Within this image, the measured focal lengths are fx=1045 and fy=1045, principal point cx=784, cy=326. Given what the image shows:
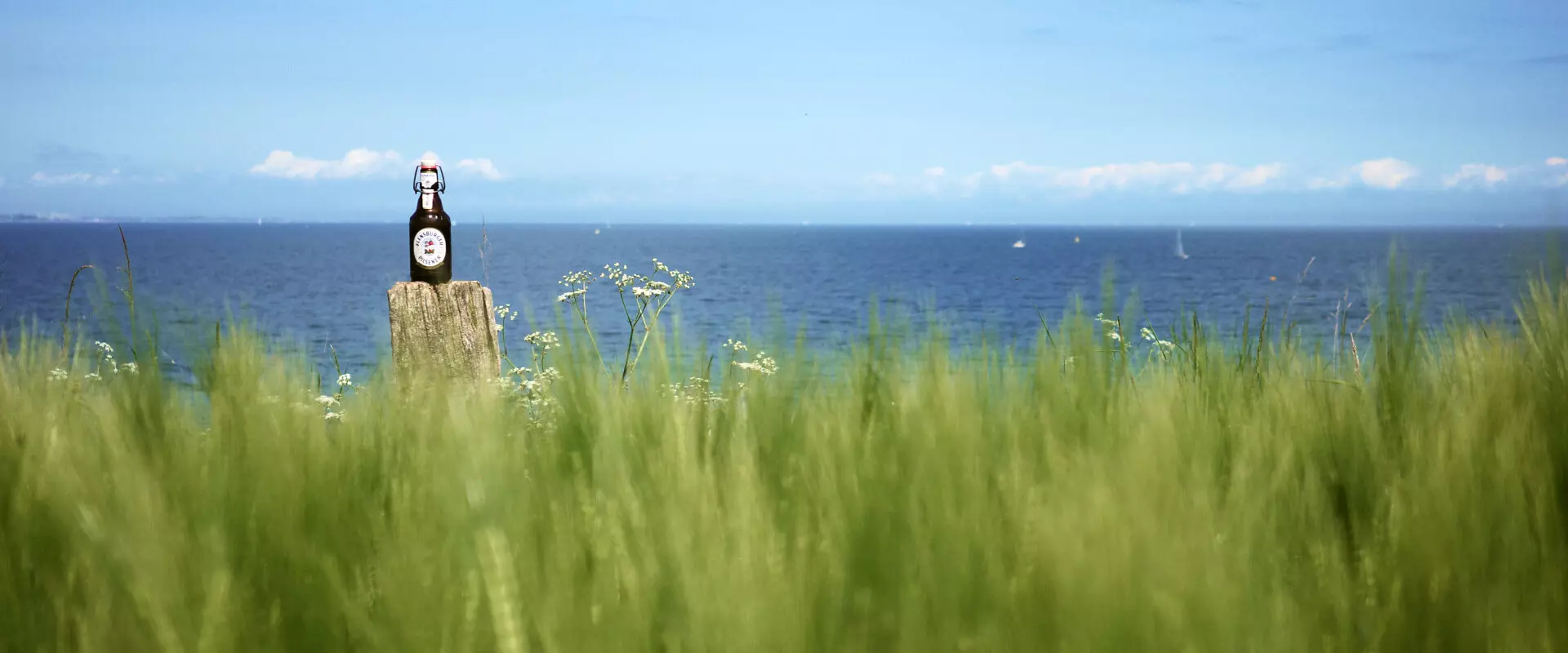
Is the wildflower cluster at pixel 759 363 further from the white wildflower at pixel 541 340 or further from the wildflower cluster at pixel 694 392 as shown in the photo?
the white wildflower at pixel 541 340

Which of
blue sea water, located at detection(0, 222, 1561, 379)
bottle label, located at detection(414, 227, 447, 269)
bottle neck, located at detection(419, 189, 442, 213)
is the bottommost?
blue sea water, located at detection(0, 222, 1561, 379)

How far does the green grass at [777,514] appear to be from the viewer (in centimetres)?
100

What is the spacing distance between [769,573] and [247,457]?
0.68m

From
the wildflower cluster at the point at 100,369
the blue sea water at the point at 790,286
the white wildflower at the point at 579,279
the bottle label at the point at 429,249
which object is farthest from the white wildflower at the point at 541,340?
the wildflower cluster at the point at 100,369

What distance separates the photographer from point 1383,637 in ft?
3.89

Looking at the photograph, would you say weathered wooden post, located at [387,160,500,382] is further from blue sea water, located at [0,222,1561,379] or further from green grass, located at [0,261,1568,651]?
green grass, located at [0,261,1568,651]

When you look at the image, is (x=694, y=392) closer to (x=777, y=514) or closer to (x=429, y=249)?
(x=777, y=514)

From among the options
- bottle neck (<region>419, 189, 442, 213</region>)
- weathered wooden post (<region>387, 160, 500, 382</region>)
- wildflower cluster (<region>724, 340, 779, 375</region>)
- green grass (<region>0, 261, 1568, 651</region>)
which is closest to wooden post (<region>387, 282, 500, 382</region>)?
weathered wooden post (<region>387, 160, 500, 382</region>)

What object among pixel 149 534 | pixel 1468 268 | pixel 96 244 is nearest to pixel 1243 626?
pixel 149 534

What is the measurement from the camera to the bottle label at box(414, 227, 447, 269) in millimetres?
4047

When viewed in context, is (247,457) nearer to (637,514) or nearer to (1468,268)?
(637,514)

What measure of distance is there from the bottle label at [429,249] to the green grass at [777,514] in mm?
2264

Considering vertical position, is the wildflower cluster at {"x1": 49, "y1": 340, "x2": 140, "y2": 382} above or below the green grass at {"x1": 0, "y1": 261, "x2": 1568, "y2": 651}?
above

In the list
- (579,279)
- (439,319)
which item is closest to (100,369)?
(439,319)
